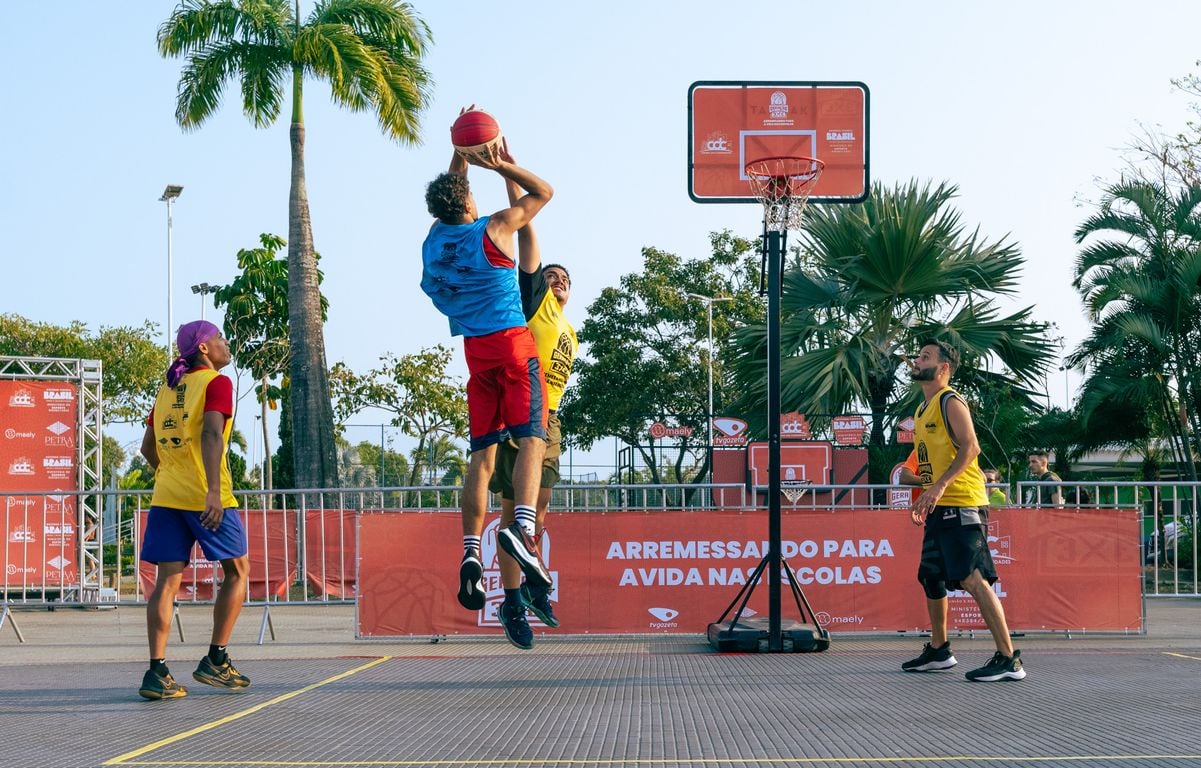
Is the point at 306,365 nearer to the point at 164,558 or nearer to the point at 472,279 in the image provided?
the point at 164,558

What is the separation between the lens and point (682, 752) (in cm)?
474

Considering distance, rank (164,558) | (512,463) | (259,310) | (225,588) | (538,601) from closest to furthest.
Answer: (538,601)
(512,463)
(164,558)
(225,588)
(259,310)

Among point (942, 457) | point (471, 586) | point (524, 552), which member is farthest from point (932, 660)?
point (471, 586)

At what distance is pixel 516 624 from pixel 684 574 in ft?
18.0

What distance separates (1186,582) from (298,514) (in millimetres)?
9706

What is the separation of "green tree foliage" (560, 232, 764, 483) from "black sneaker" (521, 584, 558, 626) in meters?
33.1

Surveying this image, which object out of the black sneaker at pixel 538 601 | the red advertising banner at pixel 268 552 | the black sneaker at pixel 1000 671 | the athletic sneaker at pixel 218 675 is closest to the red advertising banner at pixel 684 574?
the red advertising banner at pixel 268 552

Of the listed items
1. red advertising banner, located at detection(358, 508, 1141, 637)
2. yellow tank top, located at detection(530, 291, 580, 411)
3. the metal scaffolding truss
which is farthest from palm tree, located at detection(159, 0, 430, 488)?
yellow tank top, located at detection(530, 291, 580, 411)

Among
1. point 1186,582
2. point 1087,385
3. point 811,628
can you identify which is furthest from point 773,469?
point 1087,385

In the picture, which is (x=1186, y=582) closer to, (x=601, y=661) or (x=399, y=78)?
(x=601, y=661)

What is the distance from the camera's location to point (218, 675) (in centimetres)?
693

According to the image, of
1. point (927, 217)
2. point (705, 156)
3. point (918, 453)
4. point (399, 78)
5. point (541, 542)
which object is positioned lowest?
point (541, 542)

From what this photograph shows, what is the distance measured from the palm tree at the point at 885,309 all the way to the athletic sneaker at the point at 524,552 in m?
17.3

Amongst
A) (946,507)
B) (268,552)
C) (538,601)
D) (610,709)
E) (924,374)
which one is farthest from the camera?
(268,552)
